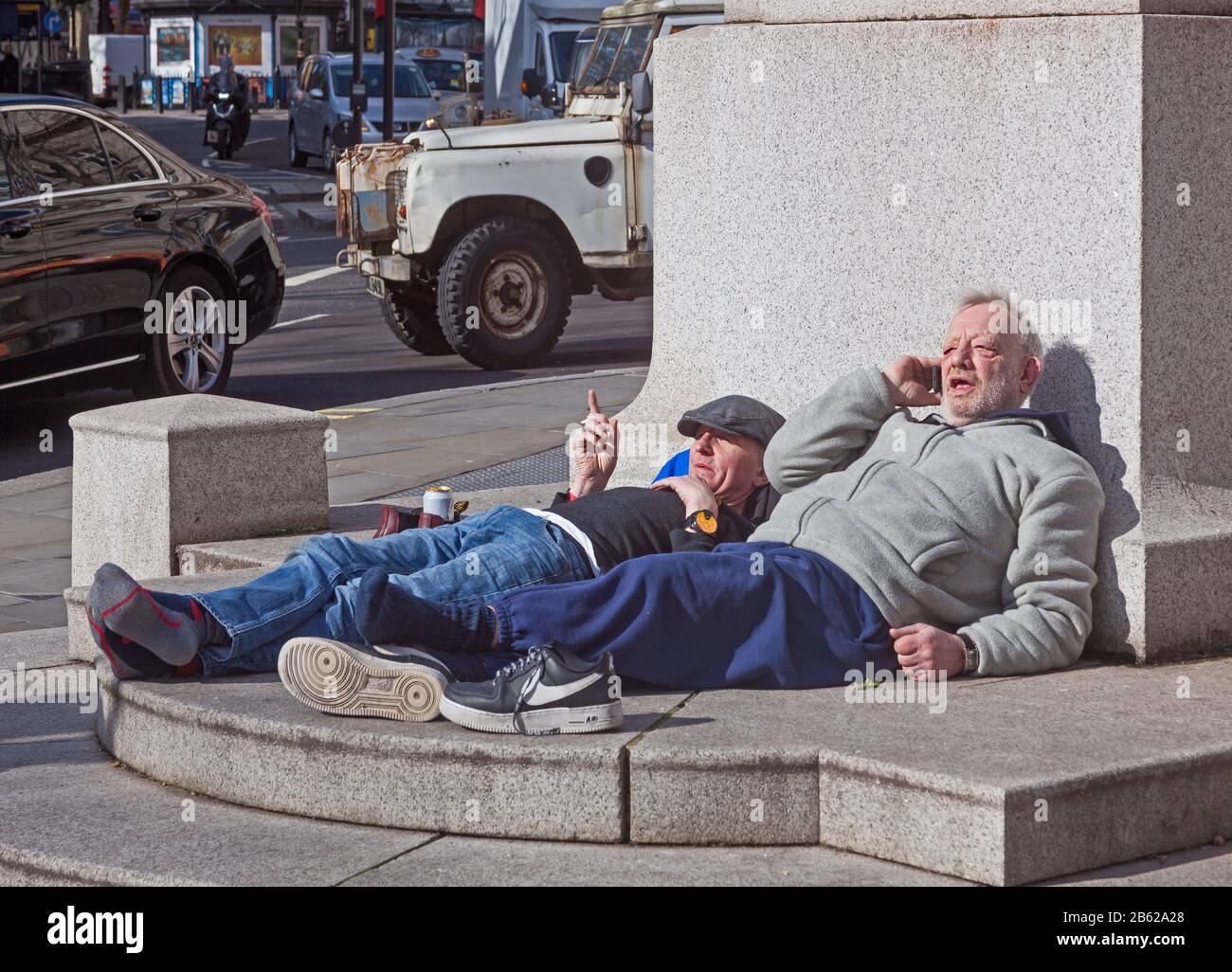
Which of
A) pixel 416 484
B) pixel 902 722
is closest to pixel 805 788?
pixel 902 722

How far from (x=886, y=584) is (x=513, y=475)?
3930 mm

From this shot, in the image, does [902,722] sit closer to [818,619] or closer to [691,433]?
[818,619]

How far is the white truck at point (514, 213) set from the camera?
1248 centimetres

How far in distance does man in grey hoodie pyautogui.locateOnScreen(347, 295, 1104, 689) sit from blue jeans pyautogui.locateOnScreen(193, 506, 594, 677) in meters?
0.15

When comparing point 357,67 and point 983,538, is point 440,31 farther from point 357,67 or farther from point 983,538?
point 983,538

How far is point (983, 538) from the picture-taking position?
14.6ft

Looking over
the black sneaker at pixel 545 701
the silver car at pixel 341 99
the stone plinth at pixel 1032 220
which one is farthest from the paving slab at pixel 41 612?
the silver car at pixel 341 99

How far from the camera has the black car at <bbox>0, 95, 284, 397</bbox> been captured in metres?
9.58

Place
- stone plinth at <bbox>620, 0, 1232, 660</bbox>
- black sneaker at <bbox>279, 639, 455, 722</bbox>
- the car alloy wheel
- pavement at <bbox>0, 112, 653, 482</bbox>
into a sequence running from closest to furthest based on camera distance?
black sneaker at <bbox>279, 639, 455, 722</bbox>, stone plinth at <bbox>620, 0, 1232, 660</bbox>, the car alloy wheel, pavement at <bbox>0, 112, 653, 482</bbox>

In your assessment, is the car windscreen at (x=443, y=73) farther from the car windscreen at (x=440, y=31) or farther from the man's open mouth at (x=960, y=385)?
the man's open mouth at (x=960, y=385)

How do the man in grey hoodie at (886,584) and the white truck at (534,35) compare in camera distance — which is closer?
the man in grey hoodie at (886,584)

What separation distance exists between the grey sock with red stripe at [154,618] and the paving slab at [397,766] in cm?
12

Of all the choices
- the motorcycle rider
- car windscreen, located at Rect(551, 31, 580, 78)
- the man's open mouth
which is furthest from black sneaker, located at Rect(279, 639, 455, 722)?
the motorcycle rider

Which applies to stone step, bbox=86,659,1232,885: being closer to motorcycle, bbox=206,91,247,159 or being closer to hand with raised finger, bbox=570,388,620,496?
hand with raised finger, bbox=570,388,620,496
